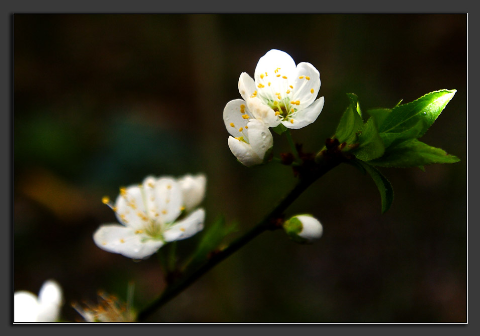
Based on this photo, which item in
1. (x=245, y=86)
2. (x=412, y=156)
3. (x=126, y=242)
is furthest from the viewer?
(x=126, y=242)

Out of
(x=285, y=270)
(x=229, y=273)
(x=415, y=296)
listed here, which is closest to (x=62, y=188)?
(x=229, y=273)

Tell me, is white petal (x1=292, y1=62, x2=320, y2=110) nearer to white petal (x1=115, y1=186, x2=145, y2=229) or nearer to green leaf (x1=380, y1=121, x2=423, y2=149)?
green leaf (x1=380, y1=121, x2=423, y2=149)

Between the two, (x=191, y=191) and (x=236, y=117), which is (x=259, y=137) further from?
(x=191, y=191)

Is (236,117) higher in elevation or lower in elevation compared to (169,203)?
higher

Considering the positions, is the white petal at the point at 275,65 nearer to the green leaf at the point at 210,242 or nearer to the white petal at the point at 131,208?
the green leaf at the point at 210,242

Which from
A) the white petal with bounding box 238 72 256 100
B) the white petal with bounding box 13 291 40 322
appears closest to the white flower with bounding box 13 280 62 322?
the white petal with bounding box 13 291 40 322

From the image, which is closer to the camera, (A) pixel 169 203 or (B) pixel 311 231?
(B) pixel 311 231

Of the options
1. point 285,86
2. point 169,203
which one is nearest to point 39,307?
point 169,203
